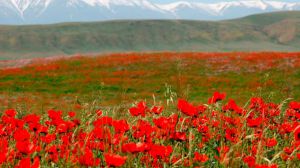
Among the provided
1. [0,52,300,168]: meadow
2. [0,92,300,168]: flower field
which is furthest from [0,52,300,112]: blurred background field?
[0,92,300,168]: flower field

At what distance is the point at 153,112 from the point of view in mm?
6062

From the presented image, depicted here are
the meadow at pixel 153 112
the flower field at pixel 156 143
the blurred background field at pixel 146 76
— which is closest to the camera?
the flower field at pixel 156 143

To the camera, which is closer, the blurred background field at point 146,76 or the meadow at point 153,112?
the meadow at point 153,112

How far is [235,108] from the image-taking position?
6.09m

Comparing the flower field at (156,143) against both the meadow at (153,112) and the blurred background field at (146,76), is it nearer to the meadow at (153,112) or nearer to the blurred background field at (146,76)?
the meadow at (153,112)

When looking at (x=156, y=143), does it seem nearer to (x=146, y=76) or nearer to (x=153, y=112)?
(x=153, y=112)

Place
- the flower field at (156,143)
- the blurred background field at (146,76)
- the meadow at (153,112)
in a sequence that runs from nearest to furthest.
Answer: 1. the flower field at (156,143)
2. the meadow at (153,112)
3. the blurred background field at (146,76)

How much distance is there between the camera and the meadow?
4.66m

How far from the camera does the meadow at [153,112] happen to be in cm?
466

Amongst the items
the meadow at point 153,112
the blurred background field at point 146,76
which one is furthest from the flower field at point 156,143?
the blurred background field at point 146,76

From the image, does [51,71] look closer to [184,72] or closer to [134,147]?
[184,72]

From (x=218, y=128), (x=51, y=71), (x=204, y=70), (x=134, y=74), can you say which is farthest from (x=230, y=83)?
(x=218, y=128)

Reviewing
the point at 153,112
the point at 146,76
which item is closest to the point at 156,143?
the point at 153,112

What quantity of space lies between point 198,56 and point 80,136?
4440 cm
